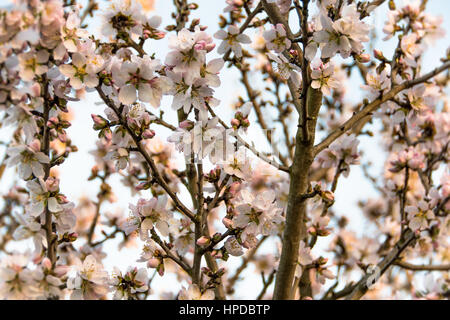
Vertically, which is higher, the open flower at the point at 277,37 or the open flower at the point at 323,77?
the open flower at the point at 277,37

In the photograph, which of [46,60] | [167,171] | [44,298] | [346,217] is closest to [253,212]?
[44,298]

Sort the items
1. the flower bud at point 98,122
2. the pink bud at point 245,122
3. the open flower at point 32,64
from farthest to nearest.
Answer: the pink bud at point 245,122
the flower bud at point 98,122
the open flower at point 32,64

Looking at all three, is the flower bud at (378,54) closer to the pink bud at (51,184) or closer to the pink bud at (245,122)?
the pink bud at (245,122)

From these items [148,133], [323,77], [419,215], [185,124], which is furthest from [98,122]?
[419,215]

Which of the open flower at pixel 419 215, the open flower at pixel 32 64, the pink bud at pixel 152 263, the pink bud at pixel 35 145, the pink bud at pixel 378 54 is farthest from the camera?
the open flower at pixel 419 215

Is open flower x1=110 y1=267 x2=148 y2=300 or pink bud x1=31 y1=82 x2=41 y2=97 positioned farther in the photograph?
open flower x1=110 y1=267 x2=148 y2=300

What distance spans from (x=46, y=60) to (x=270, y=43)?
983 mm

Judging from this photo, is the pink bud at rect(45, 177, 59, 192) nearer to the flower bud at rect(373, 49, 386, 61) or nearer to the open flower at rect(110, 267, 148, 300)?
the open flower at rect(110, 267, 148, 300)

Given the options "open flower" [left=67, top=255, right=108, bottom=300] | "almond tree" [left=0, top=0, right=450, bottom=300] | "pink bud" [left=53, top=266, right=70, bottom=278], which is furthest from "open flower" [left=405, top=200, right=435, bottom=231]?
"pink bud" [left=53, top=266, right=70, bottom=278]

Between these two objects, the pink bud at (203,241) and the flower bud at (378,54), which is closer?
the pink bud at (203,241)

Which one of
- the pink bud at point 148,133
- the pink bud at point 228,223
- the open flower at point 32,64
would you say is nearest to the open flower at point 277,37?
the pink bud at point 148,133

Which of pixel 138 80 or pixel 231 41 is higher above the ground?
pixel 231 41

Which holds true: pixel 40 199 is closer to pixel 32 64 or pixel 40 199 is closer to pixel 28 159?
pixel 28 159
